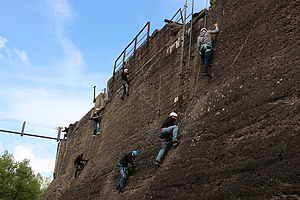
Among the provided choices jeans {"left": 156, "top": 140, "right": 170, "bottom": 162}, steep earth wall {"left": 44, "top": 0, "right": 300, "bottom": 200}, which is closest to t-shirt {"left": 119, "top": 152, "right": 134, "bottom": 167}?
steep earth wall {"left": 44, "top": 0, "right": 300, "bottom": 200}

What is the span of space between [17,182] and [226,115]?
2410 cm

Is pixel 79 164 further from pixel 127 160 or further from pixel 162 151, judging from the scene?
pixel 162 151

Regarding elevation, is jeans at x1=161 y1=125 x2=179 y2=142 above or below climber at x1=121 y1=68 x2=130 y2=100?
below

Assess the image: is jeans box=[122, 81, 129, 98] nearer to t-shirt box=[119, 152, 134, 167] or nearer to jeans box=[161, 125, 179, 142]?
t-shirt box=[119, 152, 134, 167]

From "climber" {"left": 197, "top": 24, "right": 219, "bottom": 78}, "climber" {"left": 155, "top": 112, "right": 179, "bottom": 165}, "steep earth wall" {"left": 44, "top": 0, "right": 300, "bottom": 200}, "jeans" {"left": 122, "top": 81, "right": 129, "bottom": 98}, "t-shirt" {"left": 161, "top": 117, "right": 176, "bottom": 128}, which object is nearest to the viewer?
"steep earth wall" {"left": 44, "top": 0, "right": 300, "bottom": 200}

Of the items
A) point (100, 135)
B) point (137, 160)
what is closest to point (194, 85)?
point (137, 160)

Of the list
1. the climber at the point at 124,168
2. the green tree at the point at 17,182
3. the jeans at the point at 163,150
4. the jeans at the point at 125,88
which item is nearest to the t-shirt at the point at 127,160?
the climber at the point at 124,168

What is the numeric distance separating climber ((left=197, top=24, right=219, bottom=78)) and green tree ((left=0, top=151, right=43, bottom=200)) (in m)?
22.2

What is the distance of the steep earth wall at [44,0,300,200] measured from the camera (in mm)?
4941

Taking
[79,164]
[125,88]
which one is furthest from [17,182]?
[125,88]

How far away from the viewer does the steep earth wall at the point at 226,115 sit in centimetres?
494

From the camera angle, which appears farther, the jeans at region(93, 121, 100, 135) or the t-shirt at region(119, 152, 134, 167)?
the jeans at region(93, 121, 100, 135)

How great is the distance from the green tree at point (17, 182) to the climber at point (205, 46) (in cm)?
2221

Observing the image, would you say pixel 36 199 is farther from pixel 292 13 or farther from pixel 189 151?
pixel 292 13
